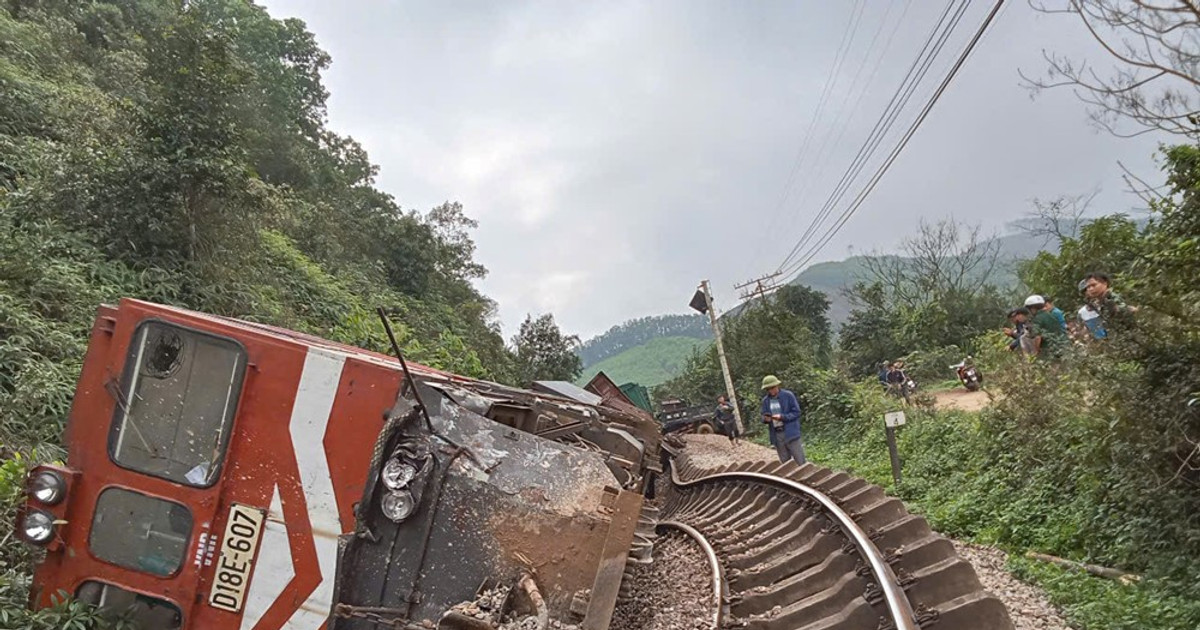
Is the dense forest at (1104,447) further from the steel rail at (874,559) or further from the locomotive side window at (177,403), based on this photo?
the locomotive side window at (177,403)

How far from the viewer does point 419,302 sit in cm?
2778

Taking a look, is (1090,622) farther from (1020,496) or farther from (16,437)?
(16,437)

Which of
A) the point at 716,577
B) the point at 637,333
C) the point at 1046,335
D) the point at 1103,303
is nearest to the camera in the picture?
the point at 716,577

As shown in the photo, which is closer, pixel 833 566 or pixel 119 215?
pixel 833 566

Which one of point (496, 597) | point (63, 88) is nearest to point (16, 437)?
point (496, 597)

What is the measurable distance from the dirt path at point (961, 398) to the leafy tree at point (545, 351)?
21.6 meters

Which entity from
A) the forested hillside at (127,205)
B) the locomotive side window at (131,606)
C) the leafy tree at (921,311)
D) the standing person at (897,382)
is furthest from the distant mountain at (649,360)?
the locomotive side window at (131,606)

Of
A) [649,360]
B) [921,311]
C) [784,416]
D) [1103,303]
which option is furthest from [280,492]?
[649,360]

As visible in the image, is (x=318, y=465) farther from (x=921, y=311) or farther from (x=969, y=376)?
(x=921, y=311)

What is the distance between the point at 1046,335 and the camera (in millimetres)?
8680

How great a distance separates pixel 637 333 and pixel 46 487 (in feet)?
565

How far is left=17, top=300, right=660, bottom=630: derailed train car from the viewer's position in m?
3.12

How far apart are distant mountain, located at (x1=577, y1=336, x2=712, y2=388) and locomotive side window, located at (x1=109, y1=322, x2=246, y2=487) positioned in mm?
116338

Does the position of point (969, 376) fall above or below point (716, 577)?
above
